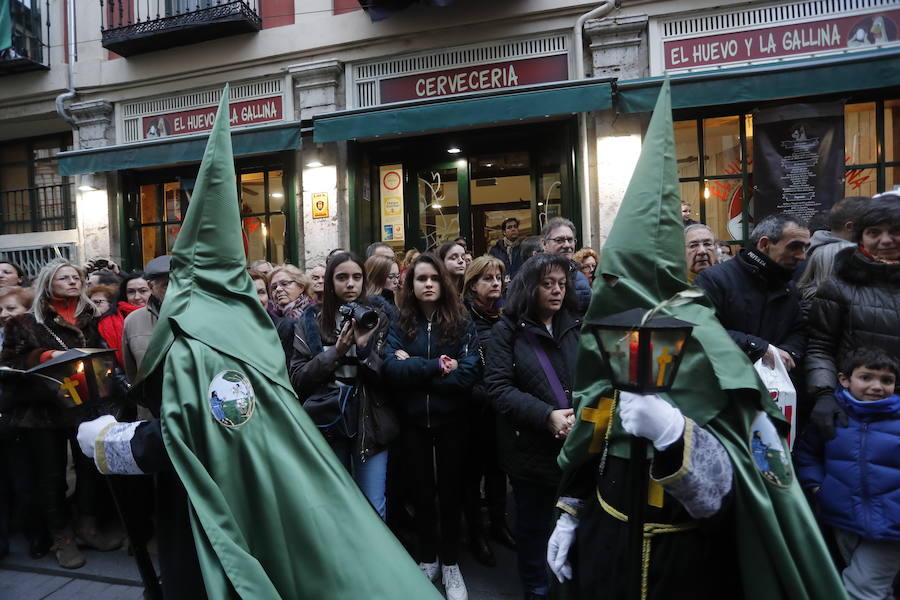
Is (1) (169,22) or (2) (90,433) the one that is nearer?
(2) (90,433)

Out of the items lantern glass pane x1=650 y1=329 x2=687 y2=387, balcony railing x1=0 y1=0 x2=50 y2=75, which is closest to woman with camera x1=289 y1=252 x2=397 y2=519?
lantern glass pane x1=650 y1=329 x2=687 y2=387

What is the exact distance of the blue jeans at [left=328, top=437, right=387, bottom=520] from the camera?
10.9 feet

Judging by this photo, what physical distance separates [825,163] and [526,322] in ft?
20.0

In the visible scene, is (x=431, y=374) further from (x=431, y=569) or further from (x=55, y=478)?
(x=55, y=478)

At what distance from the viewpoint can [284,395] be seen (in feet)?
6.68

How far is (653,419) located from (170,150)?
9.60 m

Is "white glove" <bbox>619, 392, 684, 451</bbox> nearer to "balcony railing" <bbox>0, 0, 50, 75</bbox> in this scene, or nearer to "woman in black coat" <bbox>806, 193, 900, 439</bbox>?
"woman in black coat" <bbox>806, 193, 900, 439</bbox>

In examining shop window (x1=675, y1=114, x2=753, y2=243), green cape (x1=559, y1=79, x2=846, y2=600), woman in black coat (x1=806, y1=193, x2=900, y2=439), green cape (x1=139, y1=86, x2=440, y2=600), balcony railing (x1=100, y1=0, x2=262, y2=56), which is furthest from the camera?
balcony railing (x1=100, y1=0, x2=262, y2=56)

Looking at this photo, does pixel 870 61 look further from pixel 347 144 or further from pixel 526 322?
pixel 347 144

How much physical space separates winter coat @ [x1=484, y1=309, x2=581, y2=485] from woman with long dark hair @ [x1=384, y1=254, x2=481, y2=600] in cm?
38

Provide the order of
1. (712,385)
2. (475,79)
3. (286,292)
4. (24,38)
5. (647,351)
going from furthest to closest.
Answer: (24,38)
(475,79)
(286,292)
(712,385)
(647,351)

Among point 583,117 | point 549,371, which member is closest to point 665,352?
point 549,371

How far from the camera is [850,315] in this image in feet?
9.78

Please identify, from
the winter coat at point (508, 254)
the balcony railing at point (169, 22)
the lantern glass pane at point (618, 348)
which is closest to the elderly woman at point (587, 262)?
the winter coat at point (508, 254)
